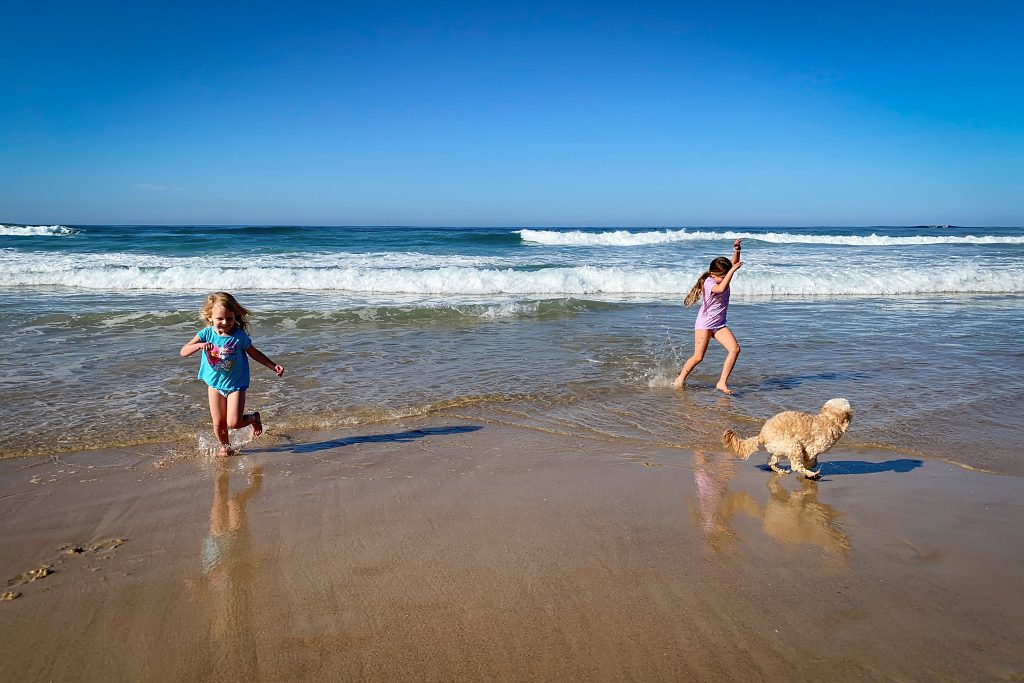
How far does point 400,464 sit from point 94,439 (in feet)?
8.39

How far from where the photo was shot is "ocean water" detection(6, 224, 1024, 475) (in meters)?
5.69

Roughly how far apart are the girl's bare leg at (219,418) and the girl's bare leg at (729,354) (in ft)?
16.5

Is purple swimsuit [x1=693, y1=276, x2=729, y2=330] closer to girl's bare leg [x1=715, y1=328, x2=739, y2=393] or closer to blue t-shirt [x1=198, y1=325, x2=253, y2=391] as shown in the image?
girl's bare leg [x1=715, y1=328, x2=739, y2=393]

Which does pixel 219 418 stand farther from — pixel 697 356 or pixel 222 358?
pixel 697 356

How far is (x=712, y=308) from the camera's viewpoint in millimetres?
7430

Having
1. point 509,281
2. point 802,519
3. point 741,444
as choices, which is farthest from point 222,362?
point 509,281

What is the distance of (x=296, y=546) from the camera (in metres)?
3.32

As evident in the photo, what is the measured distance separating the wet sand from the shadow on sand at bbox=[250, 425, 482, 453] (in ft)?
0.76

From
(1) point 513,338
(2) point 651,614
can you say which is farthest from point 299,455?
(1) point 513,338

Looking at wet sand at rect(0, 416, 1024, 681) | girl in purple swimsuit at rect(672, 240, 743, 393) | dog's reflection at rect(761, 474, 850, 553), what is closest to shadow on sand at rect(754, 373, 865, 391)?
girl in purple swimsuit at rect(672, 240, 743, 393)

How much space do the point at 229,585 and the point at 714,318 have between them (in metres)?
5.97

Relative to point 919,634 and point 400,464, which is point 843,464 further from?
point 400,464

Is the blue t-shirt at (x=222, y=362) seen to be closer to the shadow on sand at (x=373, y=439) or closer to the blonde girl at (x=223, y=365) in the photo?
the blonde girl at (x=223, y=365)

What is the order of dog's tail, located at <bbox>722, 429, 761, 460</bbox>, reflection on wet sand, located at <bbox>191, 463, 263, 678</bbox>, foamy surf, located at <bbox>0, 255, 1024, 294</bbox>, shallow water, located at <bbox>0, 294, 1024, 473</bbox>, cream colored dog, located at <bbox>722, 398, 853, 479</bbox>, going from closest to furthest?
reflection on wet sand, located at <bbox>191, 463, 263, 678</bbox>
cream colored dog, located at <bbox>722, 398, 853, 479</bbox>
dog's tail, located at <bbox>722, 429, 761, 460</bbox>
shallow water, located at <bbox>0, 294, 1024, 473</bbox>
foamy surf, located at <bbox>0, 255, 1024, 294</bbox>
